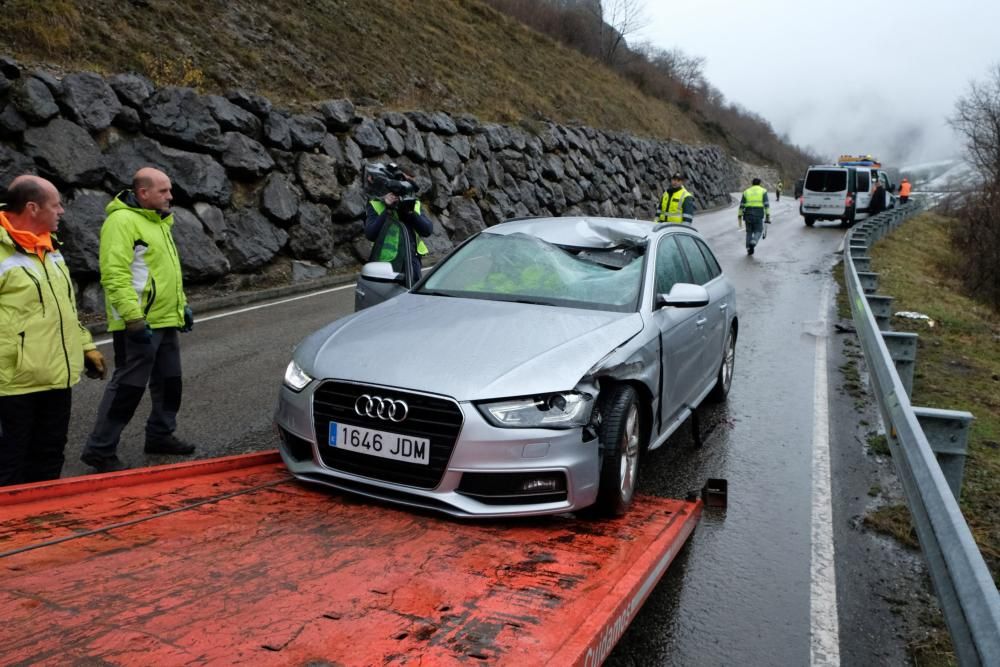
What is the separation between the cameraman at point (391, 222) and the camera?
6781 millimetres

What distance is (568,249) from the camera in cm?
554

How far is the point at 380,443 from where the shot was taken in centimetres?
379

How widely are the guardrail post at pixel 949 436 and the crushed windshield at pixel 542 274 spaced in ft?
5.63

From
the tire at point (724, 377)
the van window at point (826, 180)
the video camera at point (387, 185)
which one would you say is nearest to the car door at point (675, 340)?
the tire at point (724, 377)

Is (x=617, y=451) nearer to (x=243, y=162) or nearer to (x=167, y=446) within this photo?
(x=167, y=446)

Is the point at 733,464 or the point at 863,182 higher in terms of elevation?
the point at 863,182

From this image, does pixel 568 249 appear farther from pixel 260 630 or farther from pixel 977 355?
pixel 977 355

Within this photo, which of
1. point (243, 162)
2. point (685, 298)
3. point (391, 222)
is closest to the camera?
point (685, 298)

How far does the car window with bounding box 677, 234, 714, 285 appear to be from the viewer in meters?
6.41

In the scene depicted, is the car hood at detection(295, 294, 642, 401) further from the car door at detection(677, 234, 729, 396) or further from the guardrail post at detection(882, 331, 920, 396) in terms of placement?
the guardrail post at detection(882, 331, 920, 396)

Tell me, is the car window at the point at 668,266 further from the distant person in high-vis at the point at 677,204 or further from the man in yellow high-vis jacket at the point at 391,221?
the distant person in high-vis at the point at 677,204

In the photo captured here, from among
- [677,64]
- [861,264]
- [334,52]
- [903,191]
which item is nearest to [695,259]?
[861,264]

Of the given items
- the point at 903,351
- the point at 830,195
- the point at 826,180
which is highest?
the point at 826,180

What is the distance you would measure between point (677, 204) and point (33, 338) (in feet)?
43.7
